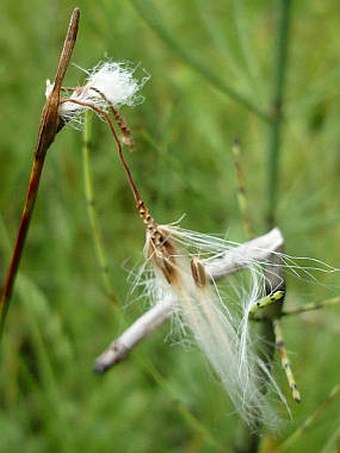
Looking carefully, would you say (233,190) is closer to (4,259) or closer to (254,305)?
(4,259)

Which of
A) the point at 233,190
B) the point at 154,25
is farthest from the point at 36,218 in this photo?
the point at 154,25

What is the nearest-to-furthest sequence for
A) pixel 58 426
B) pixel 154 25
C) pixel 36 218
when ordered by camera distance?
1. pixel 154 25
2. pixel 58 426
3. pixel 36 218

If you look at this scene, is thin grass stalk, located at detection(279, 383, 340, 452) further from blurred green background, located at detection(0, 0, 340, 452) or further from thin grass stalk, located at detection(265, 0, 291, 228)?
thin grass stalk, located at detection(265, 0, 291, 228)

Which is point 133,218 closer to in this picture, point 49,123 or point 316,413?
point 316,413

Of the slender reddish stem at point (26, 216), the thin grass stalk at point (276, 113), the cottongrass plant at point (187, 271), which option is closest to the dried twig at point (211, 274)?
the cottongrass plant at point (187, 271)

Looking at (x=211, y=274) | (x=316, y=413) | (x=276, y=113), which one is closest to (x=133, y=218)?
(x=276, y=113)

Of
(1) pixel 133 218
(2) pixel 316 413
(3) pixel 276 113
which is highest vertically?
(1) pixel 133 218

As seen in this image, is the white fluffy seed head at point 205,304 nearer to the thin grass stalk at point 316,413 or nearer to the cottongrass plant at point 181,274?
the cottongrass plant at point 181,274

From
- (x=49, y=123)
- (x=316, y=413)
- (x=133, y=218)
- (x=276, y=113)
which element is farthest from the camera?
(x=133, y=218)

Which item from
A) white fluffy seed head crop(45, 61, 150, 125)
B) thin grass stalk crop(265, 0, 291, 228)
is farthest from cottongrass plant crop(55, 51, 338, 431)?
thin grass stalk crop(265, 0, 291, 228)
